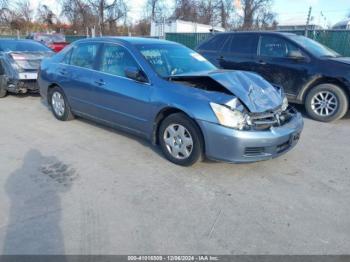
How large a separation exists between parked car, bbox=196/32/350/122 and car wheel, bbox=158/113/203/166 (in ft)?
12.4

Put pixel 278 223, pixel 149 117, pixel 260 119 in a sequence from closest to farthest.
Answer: pixel 278 223 < pixel 260 119 < pixel 149 117

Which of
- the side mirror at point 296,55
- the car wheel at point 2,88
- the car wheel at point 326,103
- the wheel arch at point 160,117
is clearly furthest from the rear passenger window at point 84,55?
the car wheel at point 326,103

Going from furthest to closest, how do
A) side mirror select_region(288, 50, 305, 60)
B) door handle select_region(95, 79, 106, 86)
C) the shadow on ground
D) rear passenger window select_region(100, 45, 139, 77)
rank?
1. side mirror select_region(288, 50, 305, 60)
2. door handle select_region(95, 79, 106, 86)
3. rear passenger window select_region(100, 45, 139, 77)
4. the shadow on ground

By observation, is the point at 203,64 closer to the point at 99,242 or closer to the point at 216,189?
the point at 216,189

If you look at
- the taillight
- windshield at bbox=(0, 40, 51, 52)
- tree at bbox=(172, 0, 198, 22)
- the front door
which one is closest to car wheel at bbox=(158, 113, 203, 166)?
the front door

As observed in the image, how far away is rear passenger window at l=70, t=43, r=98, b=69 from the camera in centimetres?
526

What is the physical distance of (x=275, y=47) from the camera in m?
7.11

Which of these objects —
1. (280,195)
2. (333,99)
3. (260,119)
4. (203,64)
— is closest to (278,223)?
(280,195)

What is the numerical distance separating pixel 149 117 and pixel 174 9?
52.0 m

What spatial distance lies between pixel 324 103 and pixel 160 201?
4722mm

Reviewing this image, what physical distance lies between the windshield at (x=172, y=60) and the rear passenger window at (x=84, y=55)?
100cm

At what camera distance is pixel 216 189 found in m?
3.61

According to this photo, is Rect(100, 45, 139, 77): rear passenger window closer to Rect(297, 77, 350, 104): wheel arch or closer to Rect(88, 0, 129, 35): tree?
Rect(297, 77, 350, 104): wheel arch

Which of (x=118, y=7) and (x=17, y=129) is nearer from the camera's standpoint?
(x=17, y=129)
